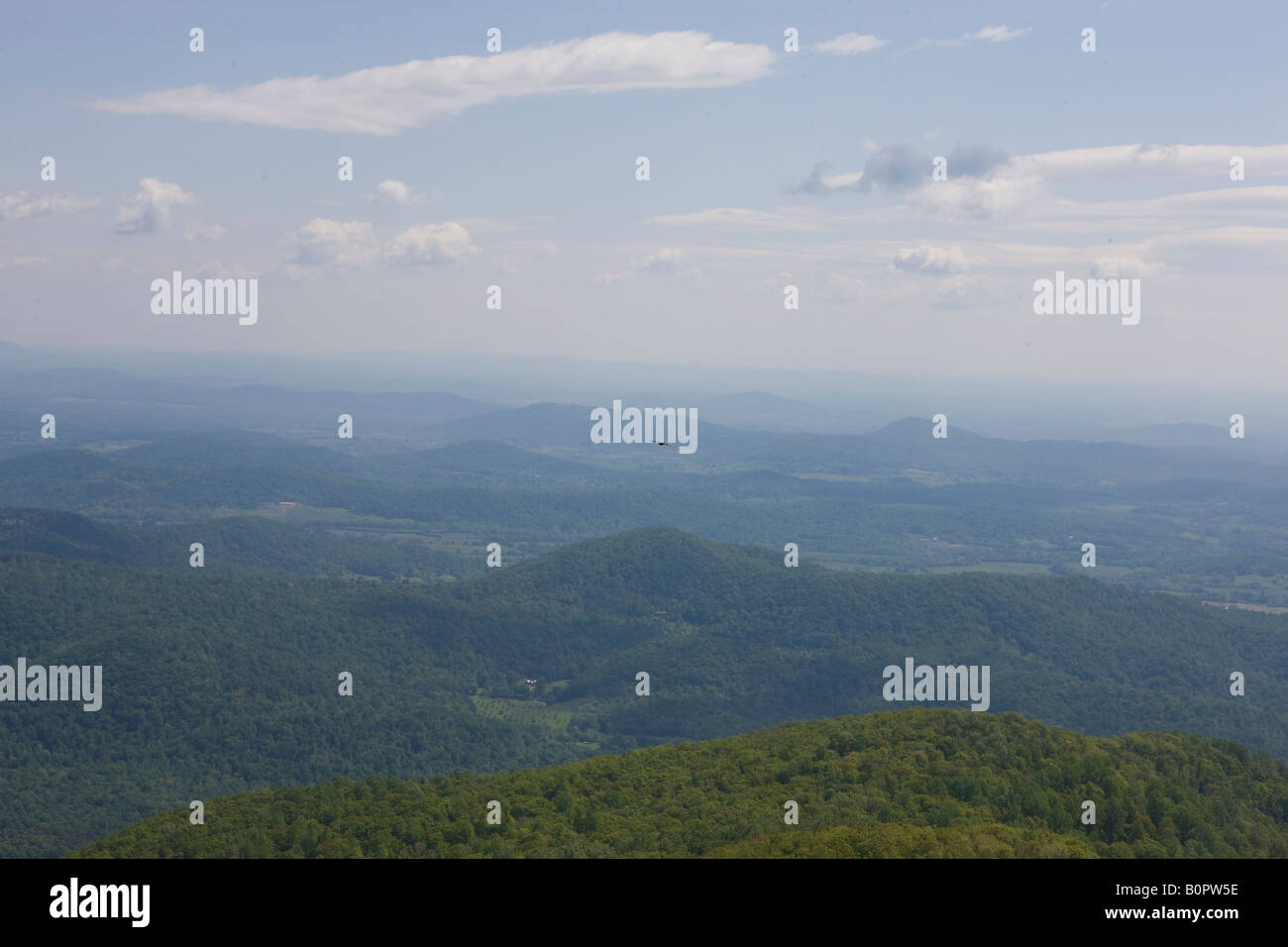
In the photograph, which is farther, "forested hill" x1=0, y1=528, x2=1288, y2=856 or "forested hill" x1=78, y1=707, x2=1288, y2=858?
"forested hill" x1=0, y1=528, x2=1288, y2=856

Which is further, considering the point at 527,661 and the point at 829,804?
the point at 527,661

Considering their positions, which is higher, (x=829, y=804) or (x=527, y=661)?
(x=829, y=804)

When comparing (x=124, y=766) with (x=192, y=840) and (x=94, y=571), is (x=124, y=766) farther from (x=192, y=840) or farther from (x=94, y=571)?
(x=94, y=571)

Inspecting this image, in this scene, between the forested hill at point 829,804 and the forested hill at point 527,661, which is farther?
the forested hill at point 527,661

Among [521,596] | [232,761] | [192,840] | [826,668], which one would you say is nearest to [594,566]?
[521,596]
